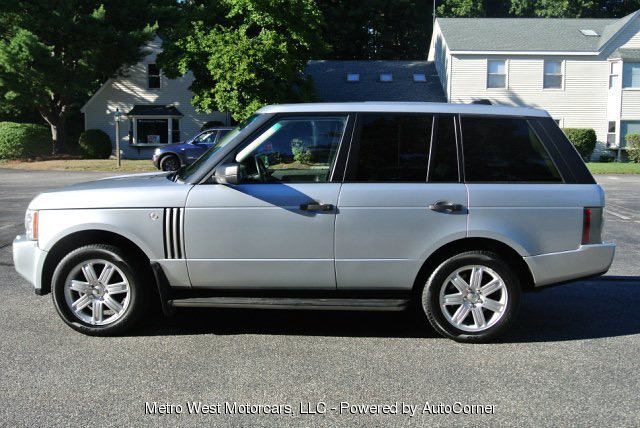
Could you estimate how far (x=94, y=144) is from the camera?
34.8 metres

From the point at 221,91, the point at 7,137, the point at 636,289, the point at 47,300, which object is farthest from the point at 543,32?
the point at 47,300

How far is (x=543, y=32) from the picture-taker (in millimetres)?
35250

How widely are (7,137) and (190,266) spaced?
32.7m

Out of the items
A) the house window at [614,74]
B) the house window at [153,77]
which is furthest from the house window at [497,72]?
the house window at [153,77]

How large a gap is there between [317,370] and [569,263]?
7.18 feet

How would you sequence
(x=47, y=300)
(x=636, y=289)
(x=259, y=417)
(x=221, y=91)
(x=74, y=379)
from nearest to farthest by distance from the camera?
(x=259, y=417)
(x=74, y=379)
(x=47, y=300)
(x=636, y=289)
(x=221, y=91)

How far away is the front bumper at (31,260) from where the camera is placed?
5188 millimetres

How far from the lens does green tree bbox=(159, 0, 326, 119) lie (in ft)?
88.1

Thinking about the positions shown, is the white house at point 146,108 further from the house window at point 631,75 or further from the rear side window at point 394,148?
the rear side window at point 394,148

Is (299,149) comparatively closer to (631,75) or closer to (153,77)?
(631,75)

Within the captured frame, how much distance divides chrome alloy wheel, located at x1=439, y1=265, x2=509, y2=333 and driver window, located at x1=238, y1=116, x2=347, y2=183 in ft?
4.41

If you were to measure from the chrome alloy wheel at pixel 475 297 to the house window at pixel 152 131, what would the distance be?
113ft

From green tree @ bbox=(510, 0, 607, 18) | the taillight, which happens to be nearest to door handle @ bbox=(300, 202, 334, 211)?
the taillight

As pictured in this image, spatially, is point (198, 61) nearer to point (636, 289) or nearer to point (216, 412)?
point (636, 289)
